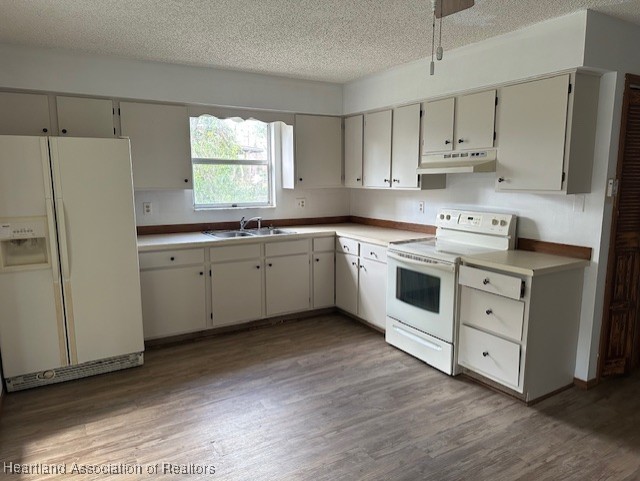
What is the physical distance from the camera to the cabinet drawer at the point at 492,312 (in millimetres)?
2598

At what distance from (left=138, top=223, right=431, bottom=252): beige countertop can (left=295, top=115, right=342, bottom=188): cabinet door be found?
1.68 ft

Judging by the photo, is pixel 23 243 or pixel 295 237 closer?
pixel 23 243

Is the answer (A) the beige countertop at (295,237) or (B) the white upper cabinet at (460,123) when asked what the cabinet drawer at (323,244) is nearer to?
(A) the beige countertop at (295,237)

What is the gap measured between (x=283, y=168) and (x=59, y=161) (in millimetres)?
2225

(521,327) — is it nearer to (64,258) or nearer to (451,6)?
(451,6)

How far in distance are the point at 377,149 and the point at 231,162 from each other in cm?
146

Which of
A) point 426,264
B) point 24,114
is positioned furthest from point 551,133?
point 24,114

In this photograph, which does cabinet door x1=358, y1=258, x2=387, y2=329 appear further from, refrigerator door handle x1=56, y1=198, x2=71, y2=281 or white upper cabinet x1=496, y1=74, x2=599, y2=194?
refrigerator door handle x1=56, y1=198, x2=71, y2=281

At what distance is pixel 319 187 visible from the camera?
4.54 metres

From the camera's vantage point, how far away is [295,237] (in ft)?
13.3

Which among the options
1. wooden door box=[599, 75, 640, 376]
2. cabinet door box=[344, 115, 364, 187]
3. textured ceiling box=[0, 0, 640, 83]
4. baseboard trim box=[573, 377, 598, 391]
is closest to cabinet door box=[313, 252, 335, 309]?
cabinet door box=[344, 115, 364, 187]

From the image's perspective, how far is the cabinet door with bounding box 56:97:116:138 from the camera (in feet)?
10.9

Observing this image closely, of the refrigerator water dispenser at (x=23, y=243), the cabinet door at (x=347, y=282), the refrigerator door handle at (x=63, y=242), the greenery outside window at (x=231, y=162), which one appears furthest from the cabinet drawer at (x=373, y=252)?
the refrigerator water dispenser at (x=23, y=243)

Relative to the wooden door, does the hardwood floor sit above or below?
below
